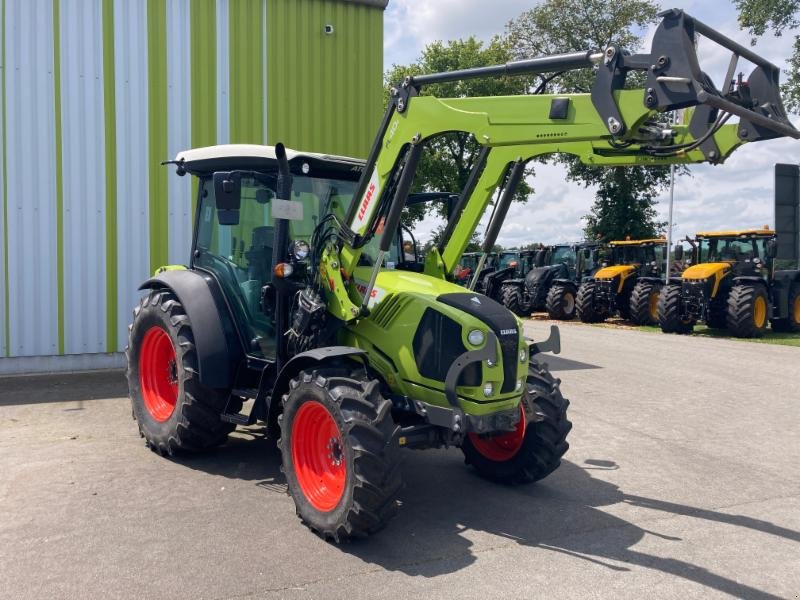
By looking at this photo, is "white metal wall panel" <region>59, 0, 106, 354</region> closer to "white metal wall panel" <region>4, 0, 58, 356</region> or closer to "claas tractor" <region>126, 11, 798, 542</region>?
"white metal wall panel" <region>4, 0, 58, 356</region>

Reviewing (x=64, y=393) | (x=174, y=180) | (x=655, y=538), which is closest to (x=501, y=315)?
(x=655, y=538)

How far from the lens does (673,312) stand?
1698 centimetres

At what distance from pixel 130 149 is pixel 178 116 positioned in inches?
32.5

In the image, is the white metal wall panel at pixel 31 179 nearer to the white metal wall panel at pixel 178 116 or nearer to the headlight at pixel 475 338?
the white metal wall panel at pixel 178 116

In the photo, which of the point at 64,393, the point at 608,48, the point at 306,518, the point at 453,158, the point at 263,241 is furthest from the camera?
the point at 453,158

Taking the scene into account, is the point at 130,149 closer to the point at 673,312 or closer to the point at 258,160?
the point at 258,160

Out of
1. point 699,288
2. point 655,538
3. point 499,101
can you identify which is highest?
point 499,101

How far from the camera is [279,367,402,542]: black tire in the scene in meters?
4.04

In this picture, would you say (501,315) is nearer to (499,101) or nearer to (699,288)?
(499,101)

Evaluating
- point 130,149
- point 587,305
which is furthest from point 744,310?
point 130,149

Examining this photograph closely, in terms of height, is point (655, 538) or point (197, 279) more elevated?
point (197, 279)

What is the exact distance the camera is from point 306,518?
4410 mm

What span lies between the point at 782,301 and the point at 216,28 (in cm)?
1422

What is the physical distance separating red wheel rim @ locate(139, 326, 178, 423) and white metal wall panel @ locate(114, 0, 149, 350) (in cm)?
380
